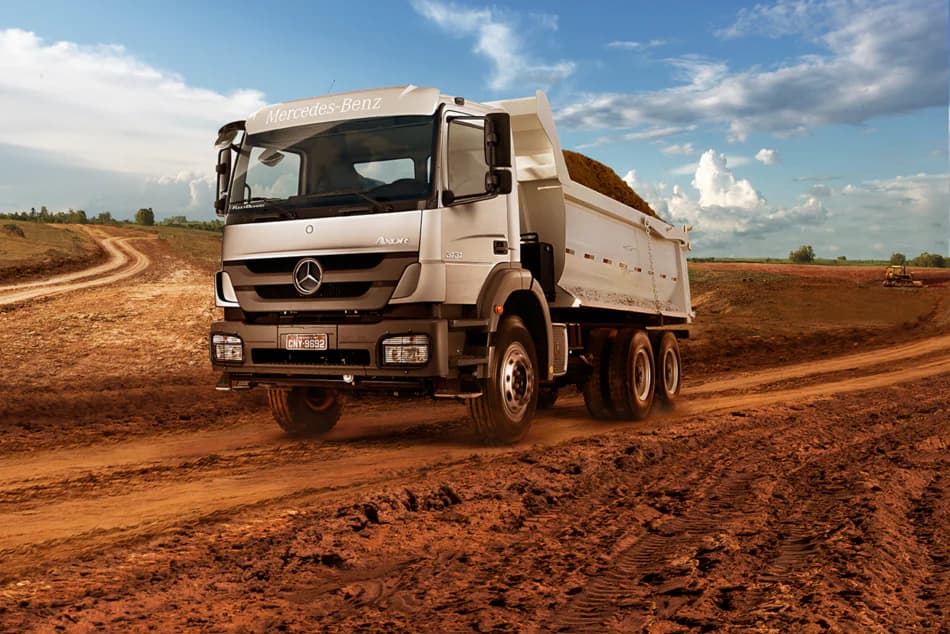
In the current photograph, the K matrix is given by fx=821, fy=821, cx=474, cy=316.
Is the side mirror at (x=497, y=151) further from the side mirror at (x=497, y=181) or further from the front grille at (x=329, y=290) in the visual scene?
the front grille at (x=329, y=290)

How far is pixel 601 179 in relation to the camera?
1156 cm

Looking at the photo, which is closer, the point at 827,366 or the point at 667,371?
the point at 667,371

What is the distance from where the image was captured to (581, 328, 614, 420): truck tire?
1052cm

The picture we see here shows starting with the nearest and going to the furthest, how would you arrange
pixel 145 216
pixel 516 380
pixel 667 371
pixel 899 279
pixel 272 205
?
pixel 272 205 < pixel 516 380 < pixel 667 371 < pixel 899 279 < pixel 145 216

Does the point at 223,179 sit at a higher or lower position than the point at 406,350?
higher

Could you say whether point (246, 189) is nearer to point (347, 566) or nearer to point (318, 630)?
point (347, 566)

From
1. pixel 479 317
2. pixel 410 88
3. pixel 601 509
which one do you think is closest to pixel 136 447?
pixel 479 317

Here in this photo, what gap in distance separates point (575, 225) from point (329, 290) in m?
3.27

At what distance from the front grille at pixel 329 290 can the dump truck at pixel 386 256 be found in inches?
0.4

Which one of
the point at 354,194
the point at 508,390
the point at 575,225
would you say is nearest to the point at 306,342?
the point at 354,194

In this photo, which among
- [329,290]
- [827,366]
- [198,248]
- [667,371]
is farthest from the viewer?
[198,248]

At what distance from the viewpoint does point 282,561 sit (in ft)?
15.1

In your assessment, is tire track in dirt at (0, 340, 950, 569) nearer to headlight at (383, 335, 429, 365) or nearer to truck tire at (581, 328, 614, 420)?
truck tire at (581, 328, 614, 420)

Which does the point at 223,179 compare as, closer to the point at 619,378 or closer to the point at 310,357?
the point at 310,357
